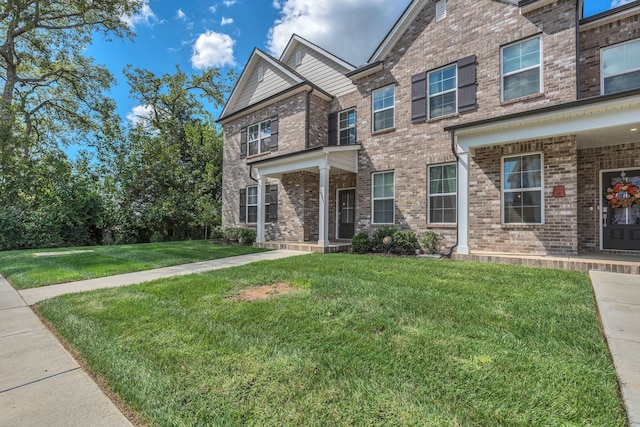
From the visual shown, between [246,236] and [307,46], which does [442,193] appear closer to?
[246,236]

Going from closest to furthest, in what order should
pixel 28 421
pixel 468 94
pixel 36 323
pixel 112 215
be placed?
pixel 28 421 → pixel 36 323 → pixel 468 94 → pixel 112 215

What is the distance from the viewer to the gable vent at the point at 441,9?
9.15 m

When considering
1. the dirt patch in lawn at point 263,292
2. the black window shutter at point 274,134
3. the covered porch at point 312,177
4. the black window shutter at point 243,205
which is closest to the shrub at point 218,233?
the black window shutter at point 243,205

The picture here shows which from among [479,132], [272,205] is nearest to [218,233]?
[272,205]

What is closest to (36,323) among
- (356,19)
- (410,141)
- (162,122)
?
(410,141)

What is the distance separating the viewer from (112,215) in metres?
15.3

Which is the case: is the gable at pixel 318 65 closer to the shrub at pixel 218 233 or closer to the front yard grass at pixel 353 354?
the shrub at pixel 218 233

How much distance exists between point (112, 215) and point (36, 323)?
13.7 metres

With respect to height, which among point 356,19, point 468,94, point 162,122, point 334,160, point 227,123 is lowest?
point 334,160

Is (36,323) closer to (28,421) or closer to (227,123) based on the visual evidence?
(28,421)

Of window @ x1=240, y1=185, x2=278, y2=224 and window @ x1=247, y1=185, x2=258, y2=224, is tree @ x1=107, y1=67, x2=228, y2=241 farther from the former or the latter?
window @ x1=247, y1=185, x2=258, y2=224

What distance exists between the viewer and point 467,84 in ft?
27.9

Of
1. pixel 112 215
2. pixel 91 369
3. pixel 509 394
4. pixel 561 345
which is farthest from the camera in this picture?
pixel 112 215

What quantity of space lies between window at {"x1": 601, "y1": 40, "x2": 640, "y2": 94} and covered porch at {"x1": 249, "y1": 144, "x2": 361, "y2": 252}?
659 centimetres
